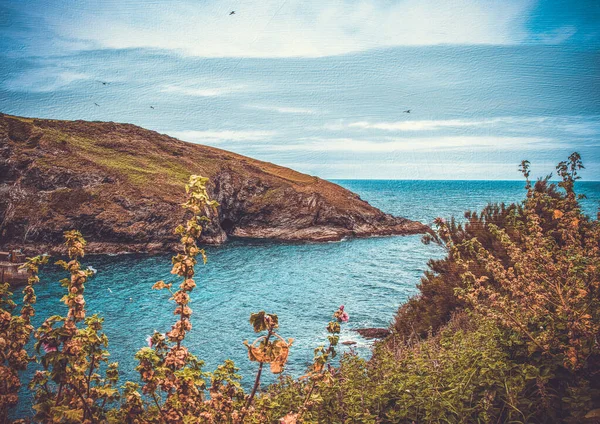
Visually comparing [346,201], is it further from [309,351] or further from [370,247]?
[309,351]

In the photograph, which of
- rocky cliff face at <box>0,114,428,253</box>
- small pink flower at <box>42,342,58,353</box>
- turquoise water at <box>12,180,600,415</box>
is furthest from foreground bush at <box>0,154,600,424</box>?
rocky cliff face at <box>0,114,428,253</box>

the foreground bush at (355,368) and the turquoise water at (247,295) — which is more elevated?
the foreground bush at (355,368)

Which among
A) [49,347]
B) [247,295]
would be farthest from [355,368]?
[247,295]

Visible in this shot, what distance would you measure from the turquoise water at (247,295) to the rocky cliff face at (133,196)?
8523 millimetres

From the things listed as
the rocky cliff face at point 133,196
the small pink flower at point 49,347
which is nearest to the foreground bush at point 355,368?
the small pink flower at point 49,347

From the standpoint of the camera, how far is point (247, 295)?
3431 cm

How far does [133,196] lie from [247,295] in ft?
115

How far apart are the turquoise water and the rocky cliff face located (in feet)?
28.0

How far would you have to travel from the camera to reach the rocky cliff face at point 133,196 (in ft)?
178

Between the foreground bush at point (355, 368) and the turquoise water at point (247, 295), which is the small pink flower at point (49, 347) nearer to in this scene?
the foreground bush at point (355, 368)

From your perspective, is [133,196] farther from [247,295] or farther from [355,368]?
[355,368]

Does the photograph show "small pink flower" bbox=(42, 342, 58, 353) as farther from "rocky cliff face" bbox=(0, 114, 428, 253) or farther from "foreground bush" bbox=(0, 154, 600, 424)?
"rocky cliff face" bbox=(0, 114, 428, 253)

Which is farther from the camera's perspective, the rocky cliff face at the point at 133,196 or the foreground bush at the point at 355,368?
the rocky cliff face at the point at 133,196

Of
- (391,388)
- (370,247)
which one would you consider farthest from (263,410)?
(370,247)
